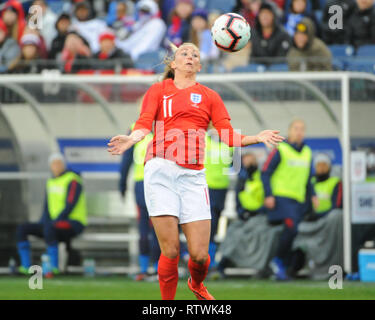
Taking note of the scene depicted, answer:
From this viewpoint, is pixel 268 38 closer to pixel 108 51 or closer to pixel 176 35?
pixel 176 35

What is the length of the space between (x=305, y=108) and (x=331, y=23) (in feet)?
5.36

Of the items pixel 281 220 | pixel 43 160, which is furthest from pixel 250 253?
pixel 43 160

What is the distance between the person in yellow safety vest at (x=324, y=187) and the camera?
453 inches

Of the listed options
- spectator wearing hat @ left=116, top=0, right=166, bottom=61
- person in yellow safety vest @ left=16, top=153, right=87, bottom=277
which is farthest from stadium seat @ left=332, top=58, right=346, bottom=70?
spectator wearing hat @ left=116, top=0, right=166, bottom=61

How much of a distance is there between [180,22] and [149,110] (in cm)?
806

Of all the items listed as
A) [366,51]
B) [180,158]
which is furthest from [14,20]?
[180,158]

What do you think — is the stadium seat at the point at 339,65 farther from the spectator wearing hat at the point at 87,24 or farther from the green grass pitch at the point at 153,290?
the spectator wearing hat at the point at 87,24

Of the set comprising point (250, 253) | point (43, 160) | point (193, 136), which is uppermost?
point (193, 136)

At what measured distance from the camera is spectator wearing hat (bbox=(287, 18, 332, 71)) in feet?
39.0

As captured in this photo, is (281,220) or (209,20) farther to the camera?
(209,20)

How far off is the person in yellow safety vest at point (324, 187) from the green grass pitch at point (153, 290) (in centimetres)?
110

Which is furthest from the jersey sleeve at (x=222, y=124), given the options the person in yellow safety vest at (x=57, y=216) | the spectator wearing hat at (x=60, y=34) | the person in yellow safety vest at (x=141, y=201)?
the spectator wearing hat at (x=60, y=34)

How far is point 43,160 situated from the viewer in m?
12.4
